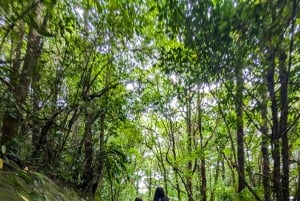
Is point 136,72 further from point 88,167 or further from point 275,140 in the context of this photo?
point 275,140

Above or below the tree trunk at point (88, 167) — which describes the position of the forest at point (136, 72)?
above

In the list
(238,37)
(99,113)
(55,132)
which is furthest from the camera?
(99,113)

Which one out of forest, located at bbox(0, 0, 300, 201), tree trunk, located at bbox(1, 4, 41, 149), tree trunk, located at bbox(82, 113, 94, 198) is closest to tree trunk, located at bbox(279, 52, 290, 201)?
forest, located at bbox(0, 0, 300, 201)

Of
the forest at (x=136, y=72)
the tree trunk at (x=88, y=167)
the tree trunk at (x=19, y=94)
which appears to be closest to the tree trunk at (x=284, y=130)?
the forest at (x=136, y=72)

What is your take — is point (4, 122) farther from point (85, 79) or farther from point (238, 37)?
point (238, 37)

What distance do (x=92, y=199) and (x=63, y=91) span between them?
2906 millimetres

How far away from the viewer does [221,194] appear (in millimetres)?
10680

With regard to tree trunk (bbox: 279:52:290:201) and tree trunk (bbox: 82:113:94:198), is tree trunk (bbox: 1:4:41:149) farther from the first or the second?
tree trunk (bbox: 82:113:94:198)

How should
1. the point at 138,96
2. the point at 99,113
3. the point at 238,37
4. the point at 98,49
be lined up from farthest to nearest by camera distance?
1. the point at 138,96
2. the point at 99,113
3. the point at 98,49
4. the point at 238,37

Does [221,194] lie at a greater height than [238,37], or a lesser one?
lesser

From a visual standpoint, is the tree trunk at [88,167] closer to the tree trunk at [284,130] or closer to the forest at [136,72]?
the forest at [136,72]

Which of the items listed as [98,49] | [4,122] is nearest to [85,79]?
[98,49]

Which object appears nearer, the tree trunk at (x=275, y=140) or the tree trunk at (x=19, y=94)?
the tree trunk at (x=275, y=140)

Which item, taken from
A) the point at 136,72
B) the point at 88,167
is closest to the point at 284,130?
the point at 88,167
